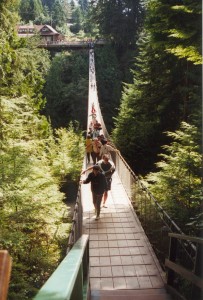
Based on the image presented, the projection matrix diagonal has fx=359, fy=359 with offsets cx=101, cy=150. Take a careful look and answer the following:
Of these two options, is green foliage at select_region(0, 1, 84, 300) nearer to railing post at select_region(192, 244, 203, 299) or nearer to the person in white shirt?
the person in white shirt

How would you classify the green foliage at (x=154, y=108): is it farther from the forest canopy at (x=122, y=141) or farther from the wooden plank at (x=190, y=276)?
the wooden plank at (x=190, y=276)

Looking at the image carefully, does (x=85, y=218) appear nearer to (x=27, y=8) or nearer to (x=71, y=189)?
(x=71, y=189)

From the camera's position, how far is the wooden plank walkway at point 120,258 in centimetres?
422

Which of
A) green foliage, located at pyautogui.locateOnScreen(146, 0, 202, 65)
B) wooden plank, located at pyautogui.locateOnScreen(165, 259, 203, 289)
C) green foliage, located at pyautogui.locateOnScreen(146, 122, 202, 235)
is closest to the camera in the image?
wooden plank, located at pyautogui.locateOnScreen(165, 259, 203, 289)

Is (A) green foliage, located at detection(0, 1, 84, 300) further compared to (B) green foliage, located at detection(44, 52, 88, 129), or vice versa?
(B) green foliage, located at detection(44, 52, 88, 129)

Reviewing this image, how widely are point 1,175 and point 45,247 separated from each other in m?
2.33

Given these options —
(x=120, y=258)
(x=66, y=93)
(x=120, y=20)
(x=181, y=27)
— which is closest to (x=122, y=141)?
(x=181, y=27)

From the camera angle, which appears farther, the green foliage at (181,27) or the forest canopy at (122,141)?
the forest canopy at (122,141)

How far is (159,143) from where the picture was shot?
14.5 m

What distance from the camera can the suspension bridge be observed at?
9.43 feet

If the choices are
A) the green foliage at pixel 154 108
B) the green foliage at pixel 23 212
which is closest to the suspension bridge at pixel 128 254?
the green foliage at pixel 23 212

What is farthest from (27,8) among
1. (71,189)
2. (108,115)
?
(71,189)

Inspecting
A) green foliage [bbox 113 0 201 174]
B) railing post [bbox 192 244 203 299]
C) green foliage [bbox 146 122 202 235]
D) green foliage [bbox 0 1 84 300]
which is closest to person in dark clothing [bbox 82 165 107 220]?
green foliage [bbox 146 122 202 235]

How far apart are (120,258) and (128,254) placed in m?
0.20
